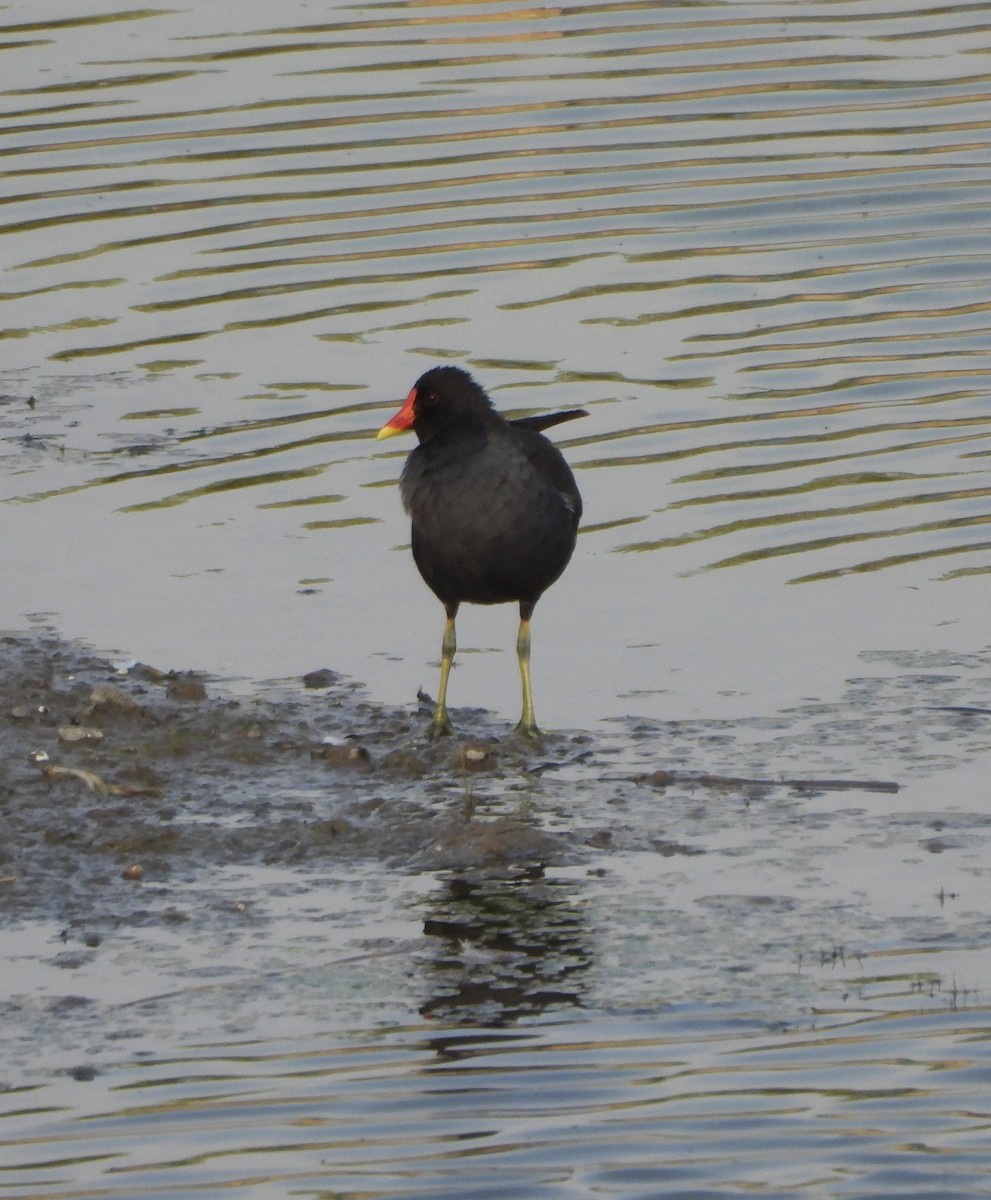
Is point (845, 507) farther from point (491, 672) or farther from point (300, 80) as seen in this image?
point (300, 80)

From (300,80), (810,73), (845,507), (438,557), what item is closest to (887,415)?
(845,507)

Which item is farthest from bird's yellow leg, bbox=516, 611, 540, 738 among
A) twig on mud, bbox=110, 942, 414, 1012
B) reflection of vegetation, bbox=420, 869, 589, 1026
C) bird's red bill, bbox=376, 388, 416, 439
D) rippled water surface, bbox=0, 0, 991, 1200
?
twig on mud, bbox=110, 942, 414, 1012

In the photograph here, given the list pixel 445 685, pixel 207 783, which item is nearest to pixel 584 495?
pixel 445 685

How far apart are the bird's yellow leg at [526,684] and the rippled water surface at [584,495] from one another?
25 cm

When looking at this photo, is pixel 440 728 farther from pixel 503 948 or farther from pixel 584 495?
pixel 584 495

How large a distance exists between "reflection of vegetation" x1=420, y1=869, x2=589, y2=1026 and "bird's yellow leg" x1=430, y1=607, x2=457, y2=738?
159 cm

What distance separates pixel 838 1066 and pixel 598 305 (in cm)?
871

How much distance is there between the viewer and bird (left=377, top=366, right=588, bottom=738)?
29.3 ft

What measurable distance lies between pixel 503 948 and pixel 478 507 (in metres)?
2.42

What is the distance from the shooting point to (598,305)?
46.7ft

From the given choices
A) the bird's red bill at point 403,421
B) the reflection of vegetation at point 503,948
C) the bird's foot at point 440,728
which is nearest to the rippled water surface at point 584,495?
the reflection of vegetation at point 503,948

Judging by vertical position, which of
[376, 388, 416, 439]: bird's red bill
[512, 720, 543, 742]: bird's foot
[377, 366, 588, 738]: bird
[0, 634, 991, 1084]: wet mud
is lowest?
[0, 634, 991, 1084]: wet mud

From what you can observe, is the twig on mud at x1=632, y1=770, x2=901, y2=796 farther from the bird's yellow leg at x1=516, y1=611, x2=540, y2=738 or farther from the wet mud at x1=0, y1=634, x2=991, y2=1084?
the bird's yellow leg at x1=516, y1=611, x2=540, y2=738

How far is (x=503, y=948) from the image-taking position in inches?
271
